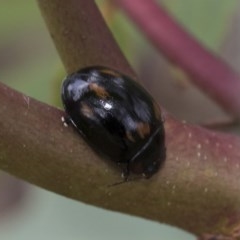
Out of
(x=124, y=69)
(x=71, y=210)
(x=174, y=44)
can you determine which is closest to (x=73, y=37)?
(x=124, y=69)

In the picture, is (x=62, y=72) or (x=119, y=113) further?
(x=62, y=72)

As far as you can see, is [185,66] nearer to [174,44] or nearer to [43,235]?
[174,44]

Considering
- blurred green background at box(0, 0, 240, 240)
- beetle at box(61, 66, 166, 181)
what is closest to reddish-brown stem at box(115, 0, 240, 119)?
blurred green background at box(0, 0, 240, 240)

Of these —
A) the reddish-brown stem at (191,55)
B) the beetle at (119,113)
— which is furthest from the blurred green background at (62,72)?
the beetle at (119,113)

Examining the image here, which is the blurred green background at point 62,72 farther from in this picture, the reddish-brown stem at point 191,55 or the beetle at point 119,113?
the beetle at point 119,113

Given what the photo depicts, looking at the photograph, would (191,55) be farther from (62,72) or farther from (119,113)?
(119,113)

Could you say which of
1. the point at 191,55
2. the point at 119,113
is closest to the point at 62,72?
the point at 191,55
